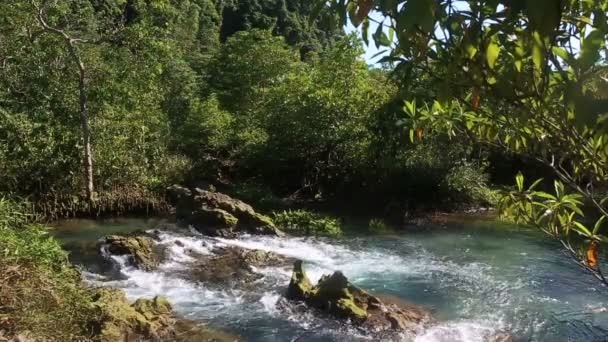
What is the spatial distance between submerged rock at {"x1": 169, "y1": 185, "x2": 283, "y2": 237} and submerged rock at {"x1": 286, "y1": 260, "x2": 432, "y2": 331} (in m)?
4.58

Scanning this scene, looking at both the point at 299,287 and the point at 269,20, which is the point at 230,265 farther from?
the point at 269,20

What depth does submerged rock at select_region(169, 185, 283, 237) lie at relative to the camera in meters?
12.6

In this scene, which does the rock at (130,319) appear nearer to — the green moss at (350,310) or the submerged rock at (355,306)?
the submerged rock at (355,306)

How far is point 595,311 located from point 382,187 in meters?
9.33

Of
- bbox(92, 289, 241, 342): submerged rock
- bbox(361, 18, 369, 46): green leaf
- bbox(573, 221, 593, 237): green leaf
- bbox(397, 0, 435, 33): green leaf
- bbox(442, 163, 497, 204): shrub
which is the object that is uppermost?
bbox(361, 18, 369, 46): green leaf

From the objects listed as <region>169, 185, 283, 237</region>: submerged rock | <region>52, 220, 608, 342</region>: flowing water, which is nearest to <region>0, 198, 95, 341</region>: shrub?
<region>52, 220, 608, 342</region>: flowing water

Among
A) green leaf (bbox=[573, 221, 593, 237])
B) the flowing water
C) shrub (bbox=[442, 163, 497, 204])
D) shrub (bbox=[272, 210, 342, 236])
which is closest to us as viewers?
green leaf (bbox=[573, 221, 593, 237])

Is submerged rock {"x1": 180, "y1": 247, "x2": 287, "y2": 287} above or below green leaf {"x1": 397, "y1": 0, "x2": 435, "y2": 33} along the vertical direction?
below

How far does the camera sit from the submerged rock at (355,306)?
7.15 metres

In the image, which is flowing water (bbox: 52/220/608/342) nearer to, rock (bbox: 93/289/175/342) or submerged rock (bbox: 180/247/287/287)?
submerged rock (bbox: 180/247/287/287)

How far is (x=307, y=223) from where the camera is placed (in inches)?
542

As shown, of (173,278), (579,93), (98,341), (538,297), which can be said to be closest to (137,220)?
(173,278)

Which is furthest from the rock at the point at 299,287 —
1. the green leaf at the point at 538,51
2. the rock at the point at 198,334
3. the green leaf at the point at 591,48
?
the green leaf at the point at 538,51

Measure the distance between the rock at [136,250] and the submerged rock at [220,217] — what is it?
2.15 m
